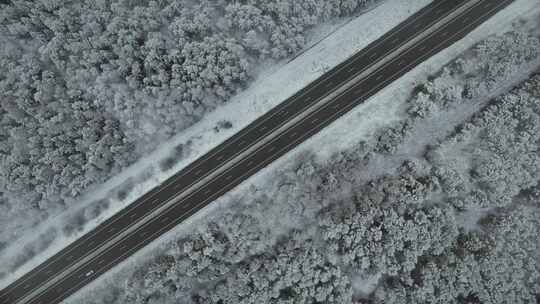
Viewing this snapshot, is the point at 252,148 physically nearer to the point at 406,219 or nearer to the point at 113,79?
the point at 113,79

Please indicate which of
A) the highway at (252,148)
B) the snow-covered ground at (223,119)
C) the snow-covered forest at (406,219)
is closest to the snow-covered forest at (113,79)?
→ the snow-covered ground at (223,119)

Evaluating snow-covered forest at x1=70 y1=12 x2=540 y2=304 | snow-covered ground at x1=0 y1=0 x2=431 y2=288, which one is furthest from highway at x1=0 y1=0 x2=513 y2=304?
snow-covered forest at x1=70 y1=12 x2=540 y2=304

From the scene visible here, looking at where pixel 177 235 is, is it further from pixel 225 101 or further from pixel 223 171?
pixel 225 101

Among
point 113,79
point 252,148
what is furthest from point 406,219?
point 113,79

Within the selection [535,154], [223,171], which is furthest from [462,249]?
[223,171]

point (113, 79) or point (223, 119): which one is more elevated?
point (113, 79)

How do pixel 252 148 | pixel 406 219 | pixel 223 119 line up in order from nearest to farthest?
pixel 406 219 < pixel 252 148 < pixel 223 119
